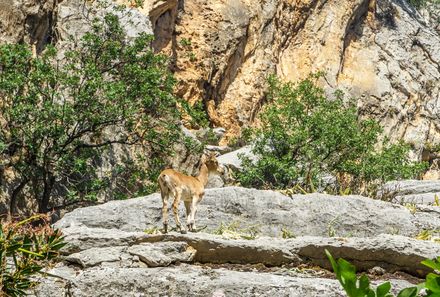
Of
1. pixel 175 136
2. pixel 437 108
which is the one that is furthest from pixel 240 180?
pixel 437 108

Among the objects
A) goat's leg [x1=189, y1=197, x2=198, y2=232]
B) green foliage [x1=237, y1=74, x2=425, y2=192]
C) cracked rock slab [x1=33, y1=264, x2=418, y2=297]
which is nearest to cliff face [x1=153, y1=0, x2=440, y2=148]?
green foliage [x1=237, y1=74, x2=425, y2=192]

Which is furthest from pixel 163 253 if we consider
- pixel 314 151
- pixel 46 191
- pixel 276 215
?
pixel 314 151

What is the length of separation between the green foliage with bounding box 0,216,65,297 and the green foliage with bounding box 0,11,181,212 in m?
10.9

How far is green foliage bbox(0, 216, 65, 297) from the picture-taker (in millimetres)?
7336

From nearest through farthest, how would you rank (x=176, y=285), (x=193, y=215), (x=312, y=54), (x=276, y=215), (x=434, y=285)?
(x=434, y=285)
(x=176, y=285)
(x=193, y=215)
(x=276, y=215)
(x=312, y=54)

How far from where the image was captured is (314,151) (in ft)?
81.7

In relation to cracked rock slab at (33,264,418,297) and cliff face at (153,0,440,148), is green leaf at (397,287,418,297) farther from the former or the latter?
cliff face at (153,0,440,148)

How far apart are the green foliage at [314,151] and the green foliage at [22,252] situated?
15.0 metres

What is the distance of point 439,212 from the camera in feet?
45.3

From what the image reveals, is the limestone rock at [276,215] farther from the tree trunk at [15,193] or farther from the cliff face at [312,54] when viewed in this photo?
the cliff face at [312,54]

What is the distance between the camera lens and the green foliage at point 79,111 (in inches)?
756

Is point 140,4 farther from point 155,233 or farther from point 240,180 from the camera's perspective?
point 155,233

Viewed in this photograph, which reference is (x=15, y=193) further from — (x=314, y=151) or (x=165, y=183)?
(x=314, y=151)

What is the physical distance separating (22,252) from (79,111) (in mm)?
12612
